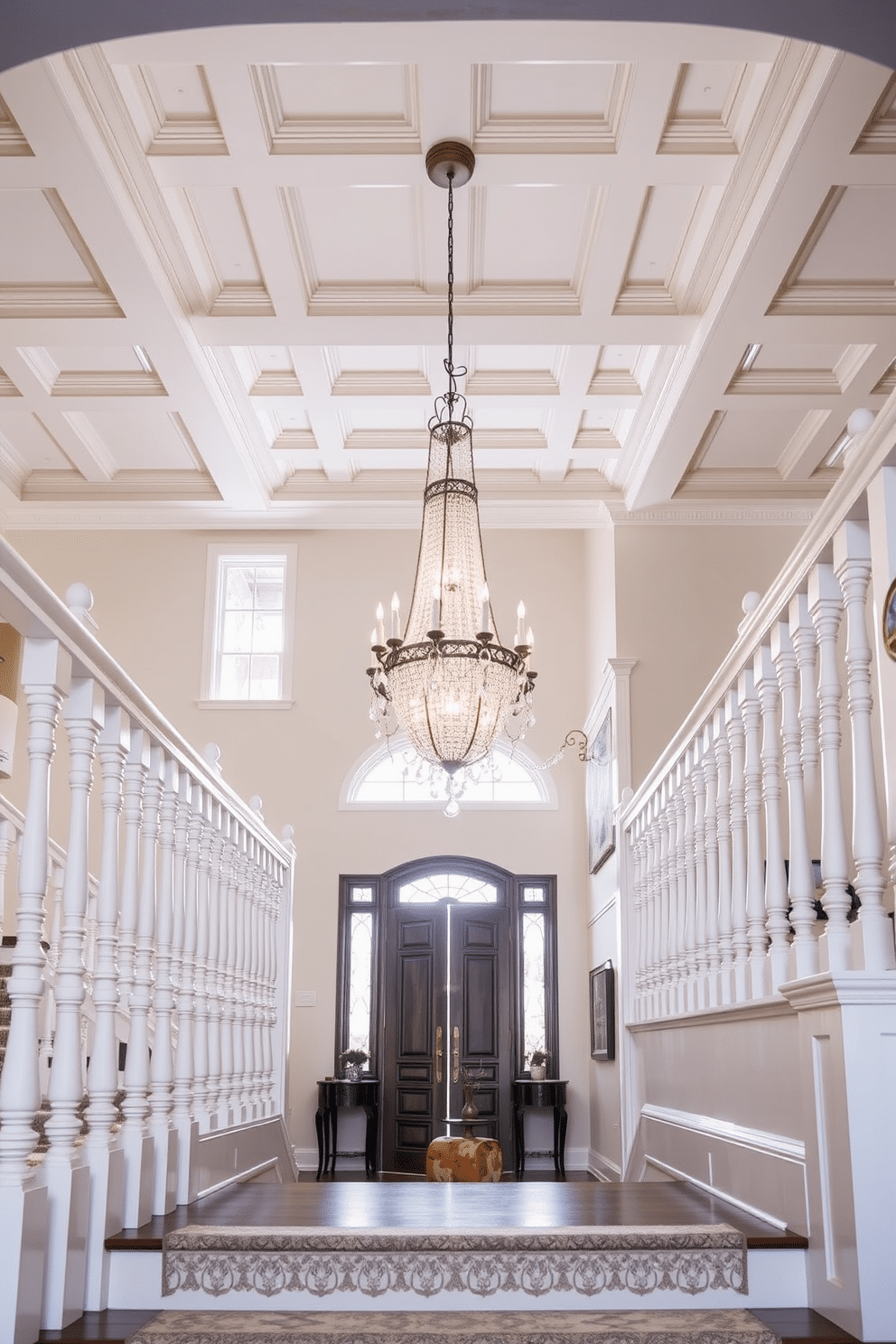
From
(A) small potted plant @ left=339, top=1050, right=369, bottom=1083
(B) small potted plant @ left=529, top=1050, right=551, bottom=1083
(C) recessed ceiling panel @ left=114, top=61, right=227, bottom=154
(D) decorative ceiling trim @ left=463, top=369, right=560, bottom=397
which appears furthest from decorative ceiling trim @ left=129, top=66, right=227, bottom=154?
(B) small potted plant @ left=529, top=1050, right=551, bottom=1083

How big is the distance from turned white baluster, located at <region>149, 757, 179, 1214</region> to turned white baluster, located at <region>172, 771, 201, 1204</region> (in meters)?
0.06

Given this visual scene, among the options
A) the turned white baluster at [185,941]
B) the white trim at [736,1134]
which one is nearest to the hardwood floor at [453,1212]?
the white trim at [736,1134]

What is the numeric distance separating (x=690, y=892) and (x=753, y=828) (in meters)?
1.07

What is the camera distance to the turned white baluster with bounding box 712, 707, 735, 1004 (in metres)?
3.93

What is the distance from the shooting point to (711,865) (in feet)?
13.9

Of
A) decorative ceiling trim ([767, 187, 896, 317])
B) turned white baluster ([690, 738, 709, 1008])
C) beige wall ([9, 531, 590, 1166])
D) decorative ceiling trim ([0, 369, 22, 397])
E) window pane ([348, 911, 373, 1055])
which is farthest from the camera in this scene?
beige wall ([9, 531, 590, 1166])

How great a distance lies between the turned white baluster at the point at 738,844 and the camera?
3775 millimetres

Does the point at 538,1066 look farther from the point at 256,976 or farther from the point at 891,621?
the point at 891,621

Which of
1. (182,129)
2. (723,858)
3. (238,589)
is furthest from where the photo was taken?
(238,589)

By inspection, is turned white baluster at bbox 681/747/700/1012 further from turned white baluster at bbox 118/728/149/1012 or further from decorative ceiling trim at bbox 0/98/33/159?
decorative ceiling trim at bbox 0/98/33/159

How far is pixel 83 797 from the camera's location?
3.00 meters

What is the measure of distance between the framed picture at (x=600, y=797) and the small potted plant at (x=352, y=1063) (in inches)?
A: 105

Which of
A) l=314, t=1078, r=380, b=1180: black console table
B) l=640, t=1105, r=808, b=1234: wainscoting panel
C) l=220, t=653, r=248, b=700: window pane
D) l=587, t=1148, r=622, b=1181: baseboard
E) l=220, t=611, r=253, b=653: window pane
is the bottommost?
l=587, t=1148, r=622, b=1181: baseboard

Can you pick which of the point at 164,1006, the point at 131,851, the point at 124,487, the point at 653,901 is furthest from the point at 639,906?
the point at 124,487
